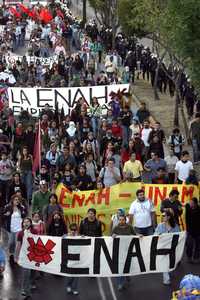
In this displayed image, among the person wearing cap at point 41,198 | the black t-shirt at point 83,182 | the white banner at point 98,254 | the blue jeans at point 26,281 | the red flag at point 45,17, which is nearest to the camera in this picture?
the white banner at point 98,254

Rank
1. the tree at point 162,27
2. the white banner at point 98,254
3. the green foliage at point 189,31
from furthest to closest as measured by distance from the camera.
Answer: the tree at point 162,27, the green foliage at point 189,31, the white banner at point 98,254

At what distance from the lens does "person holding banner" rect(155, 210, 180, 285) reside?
496 inches

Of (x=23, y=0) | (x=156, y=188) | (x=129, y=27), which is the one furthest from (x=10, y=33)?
(x=156, y=188)

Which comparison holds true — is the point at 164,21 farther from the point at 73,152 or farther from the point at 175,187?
the point at 175,187

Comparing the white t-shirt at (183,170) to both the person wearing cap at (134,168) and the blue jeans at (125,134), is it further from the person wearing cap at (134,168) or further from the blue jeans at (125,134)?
the blue jeans at (125,134)

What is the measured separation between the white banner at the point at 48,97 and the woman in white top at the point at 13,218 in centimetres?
863

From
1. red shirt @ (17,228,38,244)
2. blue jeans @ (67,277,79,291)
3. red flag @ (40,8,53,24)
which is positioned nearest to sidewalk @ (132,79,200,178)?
blue jeans @ (67,277,79,291)

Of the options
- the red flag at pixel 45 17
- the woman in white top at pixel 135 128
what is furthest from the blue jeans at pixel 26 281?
the red flag at pixel 45 17

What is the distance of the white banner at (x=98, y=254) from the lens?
1224 cm

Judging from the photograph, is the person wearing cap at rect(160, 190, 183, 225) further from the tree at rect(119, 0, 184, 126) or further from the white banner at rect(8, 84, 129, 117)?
the white banner at rect(8, 84, 129, 117)

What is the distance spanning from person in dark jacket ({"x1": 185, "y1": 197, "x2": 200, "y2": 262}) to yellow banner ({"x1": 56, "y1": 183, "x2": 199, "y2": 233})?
1.07 meters

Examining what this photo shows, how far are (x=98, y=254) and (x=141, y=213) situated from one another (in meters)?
1.36

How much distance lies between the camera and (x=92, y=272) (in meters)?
12.3

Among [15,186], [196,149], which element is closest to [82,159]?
[15,186]
